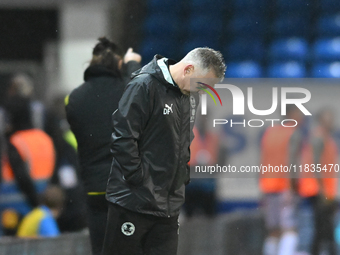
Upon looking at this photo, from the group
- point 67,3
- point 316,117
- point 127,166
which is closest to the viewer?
point 127,166

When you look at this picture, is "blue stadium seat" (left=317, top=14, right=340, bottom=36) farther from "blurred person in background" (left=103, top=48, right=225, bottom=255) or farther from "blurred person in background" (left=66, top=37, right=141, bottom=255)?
"blurred person in background" (left=103, top=48, right=225, bottom=255)

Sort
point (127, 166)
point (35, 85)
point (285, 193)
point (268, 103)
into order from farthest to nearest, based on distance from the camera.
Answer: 1. point (35, 85)
2. point (285, 193)
3. point (268, 103)
4. point (127, 166)

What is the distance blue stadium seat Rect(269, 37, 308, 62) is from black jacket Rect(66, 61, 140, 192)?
2136 millimetres

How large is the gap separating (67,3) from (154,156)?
10.2 feet

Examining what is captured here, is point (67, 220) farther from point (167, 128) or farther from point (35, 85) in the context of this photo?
point (167, 128)

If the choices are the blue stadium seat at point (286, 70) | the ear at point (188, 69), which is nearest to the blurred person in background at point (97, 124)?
the ear at point (188, 69)

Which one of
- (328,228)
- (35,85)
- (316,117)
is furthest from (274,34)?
(35,85)

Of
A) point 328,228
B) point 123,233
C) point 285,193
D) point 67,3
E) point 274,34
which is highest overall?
point 67,3

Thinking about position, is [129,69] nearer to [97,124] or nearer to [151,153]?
[97,124]

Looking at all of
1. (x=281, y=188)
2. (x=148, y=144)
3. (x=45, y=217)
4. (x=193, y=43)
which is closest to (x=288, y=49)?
(x=193, y=43)

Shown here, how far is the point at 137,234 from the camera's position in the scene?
2.40 meters

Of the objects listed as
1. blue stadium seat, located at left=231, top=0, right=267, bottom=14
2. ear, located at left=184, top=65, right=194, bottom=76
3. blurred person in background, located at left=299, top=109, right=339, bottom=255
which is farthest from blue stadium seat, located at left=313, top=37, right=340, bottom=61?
ear, located at left=184, top=65, right=194, bottom=76

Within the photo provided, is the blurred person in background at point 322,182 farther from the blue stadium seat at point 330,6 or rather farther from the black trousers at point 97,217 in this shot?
the black trousers at point 97,217

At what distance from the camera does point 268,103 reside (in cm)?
340
